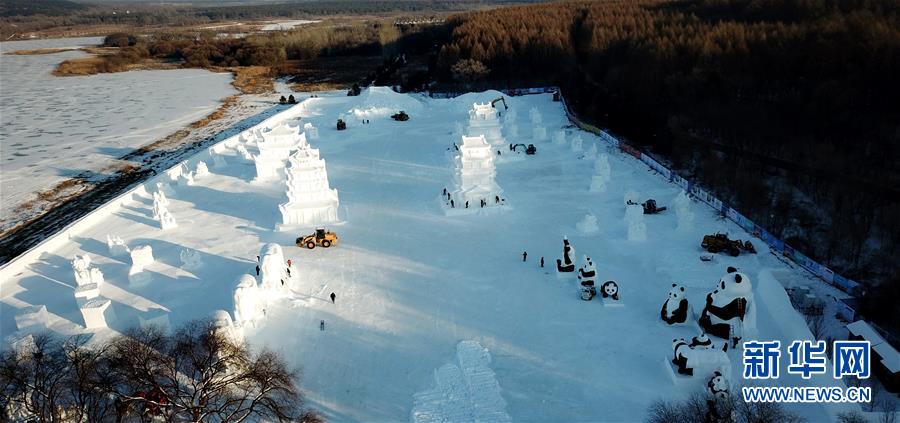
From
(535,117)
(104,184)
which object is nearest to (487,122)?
(535,117)

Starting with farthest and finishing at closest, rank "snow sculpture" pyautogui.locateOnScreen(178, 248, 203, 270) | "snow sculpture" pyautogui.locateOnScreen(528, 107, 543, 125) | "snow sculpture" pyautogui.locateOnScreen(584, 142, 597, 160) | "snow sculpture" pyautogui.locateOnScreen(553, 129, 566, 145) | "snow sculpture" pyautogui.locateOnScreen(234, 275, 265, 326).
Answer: "snow sculpture" pyautogui.locateOnScreen(528, 107, 543, 125) < "snow sculpture" pyautogui.locateOnScreen(553, 129, 566, 145) < "snow sculpture" pyautogui.locateOnScreen(584, 142, 597, 160) < "snow sculpture" pyautogui.locateOnScreen(178, 248, 203, 270) < "snow sculpture" pyautogui.locateOnScreen(234, 275, 265, 326)

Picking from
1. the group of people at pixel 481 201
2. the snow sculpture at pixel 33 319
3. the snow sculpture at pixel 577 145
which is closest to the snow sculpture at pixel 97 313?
the snow sculpture at pixel 33 319

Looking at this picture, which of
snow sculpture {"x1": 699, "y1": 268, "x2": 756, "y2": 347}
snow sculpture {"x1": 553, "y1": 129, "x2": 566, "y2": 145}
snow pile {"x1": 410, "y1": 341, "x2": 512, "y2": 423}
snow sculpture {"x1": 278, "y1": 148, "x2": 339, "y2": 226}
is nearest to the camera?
snow pile {"x1": 410, "y1": 341, "x2": 512, "y2": 423}

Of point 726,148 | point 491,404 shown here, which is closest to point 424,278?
point 491,404

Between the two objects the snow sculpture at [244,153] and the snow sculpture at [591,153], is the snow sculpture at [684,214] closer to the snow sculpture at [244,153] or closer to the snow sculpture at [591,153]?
the snow sculpture at [591,153]

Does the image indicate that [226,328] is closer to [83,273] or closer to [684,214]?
[83,273]

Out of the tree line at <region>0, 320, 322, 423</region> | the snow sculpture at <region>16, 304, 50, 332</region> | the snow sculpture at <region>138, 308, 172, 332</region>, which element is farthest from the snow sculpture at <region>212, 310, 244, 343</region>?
the snow sculpture at <region>16, 304, 50, 332</region>

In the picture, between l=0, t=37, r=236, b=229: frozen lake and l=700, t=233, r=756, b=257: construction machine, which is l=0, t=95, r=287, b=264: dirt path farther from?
l=700, t=233, r=756, b=257: construction machine
